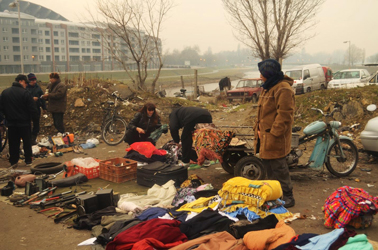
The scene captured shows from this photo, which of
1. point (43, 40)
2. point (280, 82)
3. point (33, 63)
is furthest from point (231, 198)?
point (43, 40)

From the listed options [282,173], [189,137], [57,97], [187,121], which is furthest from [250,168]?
[57,97]

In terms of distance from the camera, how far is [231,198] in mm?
4711

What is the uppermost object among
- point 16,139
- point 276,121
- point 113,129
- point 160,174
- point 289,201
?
point 276,121

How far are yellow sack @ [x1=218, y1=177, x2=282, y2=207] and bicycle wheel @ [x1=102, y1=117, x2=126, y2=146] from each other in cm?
635

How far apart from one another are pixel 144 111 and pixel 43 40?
78937 millimetres

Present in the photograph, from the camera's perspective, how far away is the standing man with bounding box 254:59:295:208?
4797 millimetres

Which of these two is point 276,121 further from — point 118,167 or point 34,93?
point 34,93

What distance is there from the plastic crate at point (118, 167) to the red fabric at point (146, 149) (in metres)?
0.48

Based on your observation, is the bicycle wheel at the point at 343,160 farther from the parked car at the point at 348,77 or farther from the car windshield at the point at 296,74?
the car windshield at the point at 296,74

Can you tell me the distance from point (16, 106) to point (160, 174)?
151 inches

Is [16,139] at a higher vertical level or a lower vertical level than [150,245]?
higher

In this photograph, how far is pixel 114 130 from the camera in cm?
1065

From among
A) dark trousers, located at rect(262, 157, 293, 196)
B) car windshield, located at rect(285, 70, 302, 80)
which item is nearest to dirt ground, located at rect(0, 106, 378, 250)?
dark trousers, located at rect(262, 157, 293, 196)

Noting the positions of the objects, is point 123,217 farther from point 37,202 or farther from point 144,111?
point 144,111
